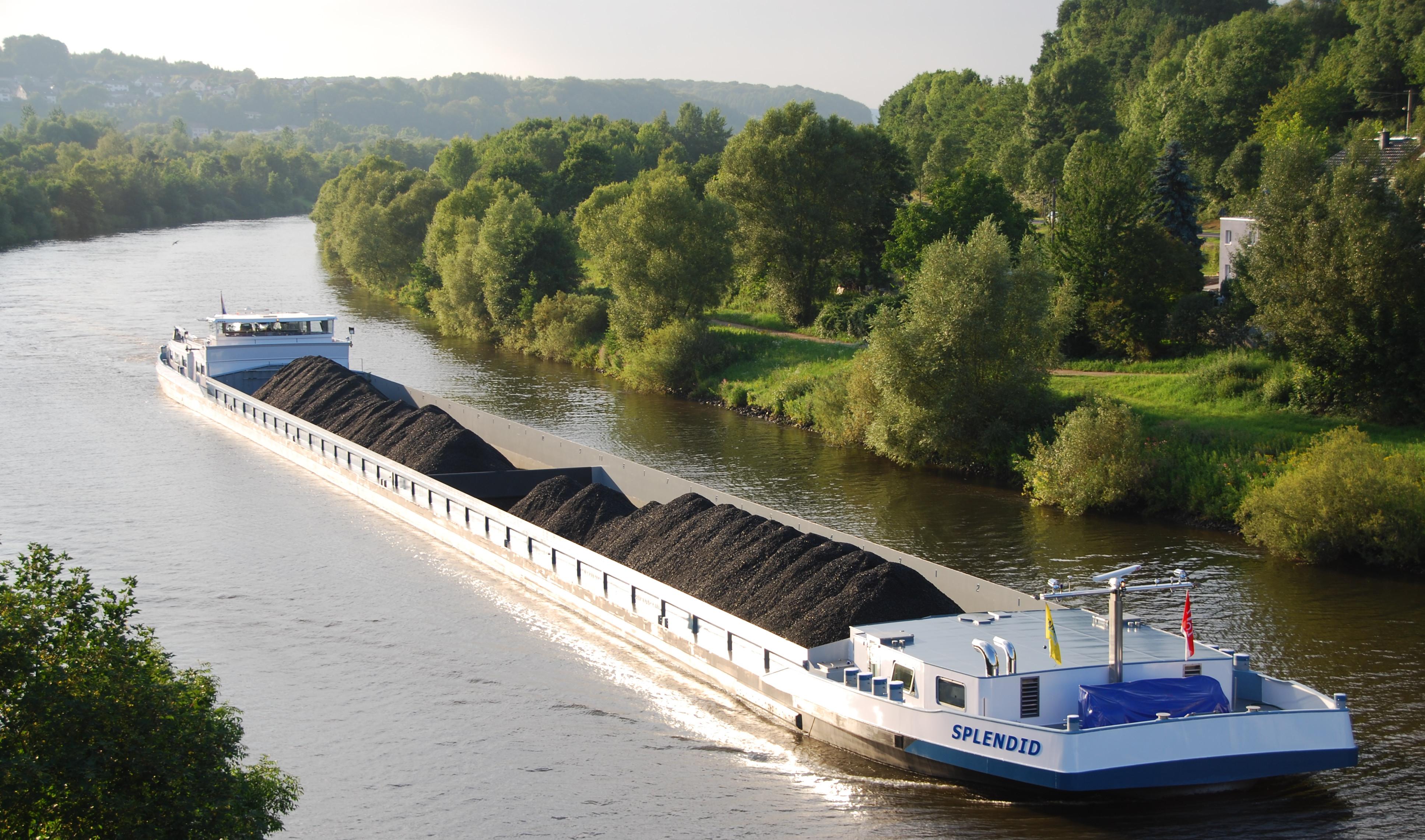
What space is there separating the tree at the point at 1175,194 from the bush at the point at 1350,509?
20.2 meters

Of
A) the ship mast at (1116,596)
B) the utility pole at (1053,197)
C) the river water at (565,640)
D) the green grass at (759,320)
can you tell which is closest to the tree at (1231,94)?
the utility pole at (1053,197)

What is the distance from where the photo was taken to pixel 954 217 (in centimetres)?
4191

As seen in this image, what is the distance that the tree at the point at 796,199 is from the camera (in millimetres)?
44156

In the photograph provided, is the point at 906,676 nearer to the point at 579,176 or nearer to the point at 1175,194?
the point at 1175,194

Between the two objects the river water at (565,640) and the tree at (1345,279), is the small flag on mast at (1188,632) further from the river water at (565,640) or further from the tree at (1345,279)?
the tree at (1345,279)

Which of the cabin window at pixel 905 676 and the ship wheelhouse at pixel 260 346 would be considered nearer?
the cabin window at pixel 905 676

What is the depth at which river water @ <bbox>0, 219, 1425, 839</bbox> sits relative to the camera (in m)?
12.2

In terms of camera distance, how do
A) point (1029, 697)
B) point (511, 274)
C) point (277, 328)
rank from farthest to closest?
point (511, 274)
point (277, 328)
point (1029, 697)

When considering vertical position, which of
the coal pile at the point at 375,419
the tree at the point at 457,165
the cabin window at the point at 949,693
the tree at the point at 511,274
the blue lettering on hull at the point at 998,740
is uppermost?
the tree at the point at 457,165

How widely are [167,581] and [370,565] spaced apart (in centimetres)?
332

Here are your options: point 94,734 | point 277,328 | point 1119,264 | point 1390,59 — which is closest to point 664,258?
point 277,328

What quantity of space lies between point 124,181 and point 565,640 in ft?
321

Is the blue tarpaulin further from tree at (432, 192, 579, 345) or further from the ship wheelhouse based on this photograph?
tree at (432, 192, 579, 345)

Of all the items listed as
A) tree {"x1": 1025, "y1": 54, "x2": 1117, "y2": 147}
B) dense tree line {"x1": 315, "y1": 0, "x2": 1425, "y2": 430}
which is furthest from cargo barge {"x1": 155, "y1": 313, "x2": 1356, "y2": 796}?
tree {"x1": 1025, "y1": 54, "x2": 1117, "y2": 147}
